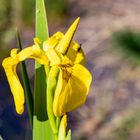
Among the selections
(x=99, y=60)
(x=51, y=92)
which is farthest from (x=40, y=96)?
(x=99, y=60)

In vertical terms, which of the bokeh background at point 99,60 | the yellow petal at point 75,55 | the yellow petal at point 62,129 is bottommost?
the bokeh background at point 99,60

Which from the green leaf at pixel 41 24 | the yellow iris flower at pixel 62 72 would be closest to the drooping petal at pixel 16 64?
the yellow iris flower at pixel 62 72

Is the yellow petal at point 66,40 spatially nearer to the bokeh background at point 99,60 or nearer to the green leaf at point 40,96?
the green leaf at point 40,96

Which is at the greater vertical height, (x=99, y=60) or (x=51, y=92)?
(x=51, y=92)

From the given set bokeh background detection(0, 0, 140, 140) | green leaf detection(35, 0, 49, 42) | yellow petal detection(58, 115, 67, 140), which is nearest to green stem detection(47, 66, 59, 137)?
yellow petal detection(58, 115, 67, 140)

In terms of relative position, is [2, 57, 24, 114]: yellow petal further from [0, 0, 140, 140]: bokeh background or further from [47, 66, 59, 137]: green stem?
[0, 0, 140, 140]: bokeh background

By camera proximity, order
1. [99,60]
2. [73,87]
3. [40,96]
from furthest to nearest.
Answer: [99,60] → [40,96] → [73,87]

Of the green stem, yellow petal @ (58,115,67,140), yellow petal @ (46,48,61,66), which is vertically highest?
yellow petal @ (46,48,61,66)

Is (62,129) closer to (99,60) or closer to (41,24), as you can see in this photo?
(41,24)
